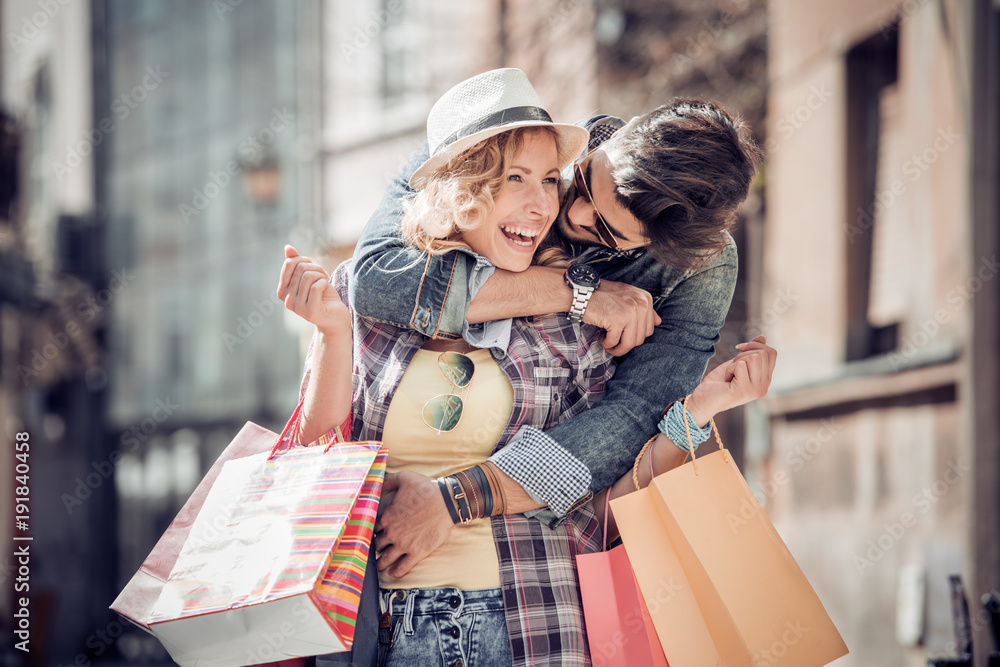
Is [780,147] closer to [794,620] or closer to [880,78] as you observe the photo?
[880,78]

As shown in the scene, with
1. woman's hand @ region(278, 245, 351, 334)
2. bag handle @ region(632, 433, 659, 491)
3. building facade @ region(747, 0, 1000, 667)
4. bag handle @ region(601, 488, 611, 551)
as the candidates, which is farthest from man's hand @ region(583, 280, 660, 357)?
building facade @ region(747, 0, 1000, 667)

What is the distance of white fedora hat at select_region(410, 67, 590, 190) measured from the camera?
235cm

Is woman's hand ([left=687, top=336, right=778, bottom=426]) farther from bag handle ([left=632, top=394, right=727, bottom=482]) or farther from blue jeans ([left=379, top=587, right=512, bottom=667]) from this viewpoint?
blue jeans ([left=379, top=587, right=512, bottom=667])

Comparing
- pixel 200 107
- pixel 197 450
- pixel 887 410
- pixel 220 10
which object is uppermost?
pixel 220 10

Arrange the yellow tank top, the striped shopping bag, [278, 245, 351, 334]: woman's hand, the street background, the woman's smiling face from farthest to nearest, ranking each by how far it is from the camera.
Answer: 1. the street background
2. the woman's smiling face
3. the yellow tank top
4. [278, 245, 351, 334]: woman's hand
5. the striped shopping bag

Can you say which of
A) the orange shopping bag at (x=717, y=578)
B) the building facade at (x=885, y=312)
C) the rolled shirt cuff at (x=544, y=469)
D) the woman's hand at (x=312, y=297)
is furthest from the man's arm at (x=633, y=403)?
the building facade at (x=885, y=312)

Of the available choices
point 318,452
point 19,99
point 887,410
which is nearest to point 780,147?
point 887,410

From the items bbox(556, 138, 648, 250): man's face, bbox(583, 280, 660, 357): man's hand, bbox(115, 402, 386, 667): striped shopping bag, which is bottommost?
bbox(115, 402, 386, 667): striped shopping bag

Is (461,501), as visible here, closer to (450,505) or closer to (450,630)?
(450,505)

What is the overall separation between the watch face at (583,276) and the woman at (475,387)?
0.10 metres

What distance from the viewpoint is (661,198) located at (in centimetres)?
236

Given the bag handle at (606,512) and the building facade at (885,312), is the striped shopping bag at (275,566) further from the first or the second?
the building facade at (885,312)

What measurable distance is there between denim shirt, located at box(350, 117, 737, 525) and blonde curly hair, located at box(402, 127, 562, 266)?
0.04 meters

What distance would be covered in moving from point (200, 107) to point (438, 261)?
1558 centimetres
